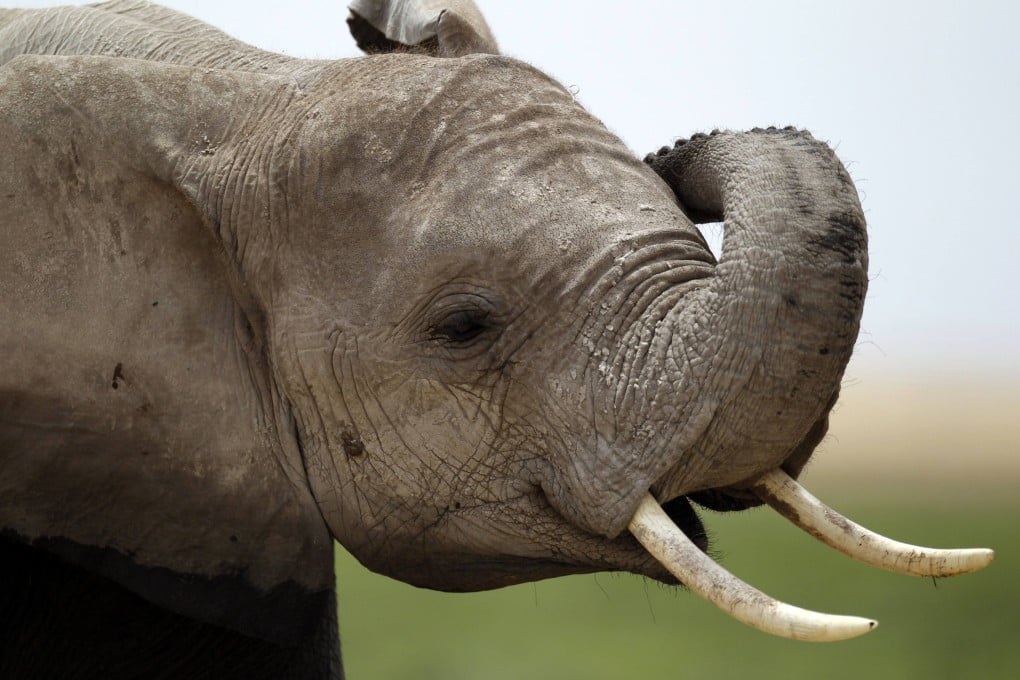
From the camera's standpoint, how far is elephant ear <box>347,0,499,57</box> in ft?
11.8

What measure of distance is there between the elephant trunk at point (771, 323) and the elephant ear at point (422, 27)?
2.82ft

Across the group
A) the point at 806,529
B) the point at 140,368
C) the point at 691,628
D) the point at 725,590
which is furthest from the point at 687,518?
the point at 691,628

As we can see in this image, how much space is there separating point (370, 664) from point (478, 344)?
20.2ft

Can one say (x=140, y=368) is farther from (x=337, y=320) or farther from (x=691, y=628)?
(x=691, y=628)

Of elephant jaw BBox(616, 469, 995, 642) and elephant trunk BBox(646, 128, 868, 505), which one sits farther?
elephant trunk BBox(646, 128, 868, 505)

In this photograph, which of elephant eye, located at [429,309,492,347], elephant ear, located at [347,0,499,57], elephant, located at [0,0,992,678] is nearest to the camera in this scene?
elephant, located at [0,0,992,678]

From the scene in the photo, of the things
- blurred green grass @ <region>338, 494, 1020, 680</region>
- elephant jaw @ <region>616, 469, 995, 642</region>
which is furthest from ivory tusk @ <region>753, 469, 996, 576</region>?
blurred green grass @ <region>338, 494, 1020, 680</region>

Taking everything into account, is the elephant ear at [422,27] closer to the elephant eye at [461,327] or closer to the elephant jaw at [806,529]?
the elephant eye at [461,327]

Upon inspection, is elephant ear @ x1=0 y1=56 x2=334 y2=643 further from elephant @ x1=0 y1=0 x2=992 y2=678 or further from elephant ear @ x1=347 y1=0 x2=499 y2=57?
elephant ear @ x1=347 y1=0 x2=499 y2=57

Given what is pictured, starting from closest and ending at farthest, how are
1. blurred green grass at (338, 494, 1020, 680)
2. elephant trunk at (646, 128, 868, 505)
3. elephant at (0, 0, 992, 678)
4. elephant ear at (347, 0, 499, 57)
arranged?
elephant trunk at (646, 128, 868, 505) < elephant at (0, 0, 992, 678) < elephant ear at (347, 0, 499, 57) < blurred green grass at (338, 494, 1020, 680)

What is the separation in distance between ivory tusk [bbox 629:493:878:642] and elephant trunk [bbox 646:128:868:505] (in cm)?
7

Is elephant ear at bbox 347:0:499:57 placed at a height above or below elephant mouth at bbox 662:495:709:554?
above

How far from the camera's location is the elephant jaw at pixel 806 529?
260cm

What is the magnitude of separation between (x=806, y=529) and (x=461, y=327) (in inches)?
28.2
